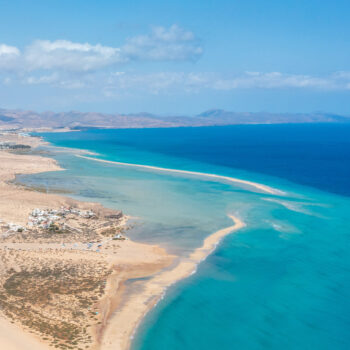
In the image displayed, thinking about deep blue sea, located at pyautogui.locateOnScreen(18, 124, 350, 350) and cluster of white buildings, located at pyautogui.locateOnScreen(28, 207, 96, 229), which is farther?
cluster of white buildings, located at pyautogui.locateOnScreen(28, 207, 96, 229)

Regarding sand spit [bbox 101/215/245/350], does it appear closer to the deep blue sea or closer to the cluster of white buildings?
the deep blue sea

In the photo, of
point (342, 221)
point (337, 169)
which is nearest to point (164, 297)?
point (342, 221)

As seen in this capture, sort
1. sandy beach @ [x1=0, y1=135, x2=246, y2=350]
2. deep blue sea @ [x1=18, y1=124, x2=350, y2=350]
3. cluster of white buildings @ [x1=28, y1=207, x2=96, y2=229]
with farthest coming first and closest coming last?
1. cluster of white buildings @ [x1=28, y1=207, x2=96, y2=229]
2. deep blue sea @ [x1=18, y1=124, x2=350, y2=350]
3. sandy beach @ [x1=0, y1=135, x2=246, y2=350]

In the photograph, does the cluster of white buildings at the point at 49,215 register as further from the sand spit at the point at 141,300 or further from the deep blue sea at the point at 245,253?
the sand spit at the point at 141,300

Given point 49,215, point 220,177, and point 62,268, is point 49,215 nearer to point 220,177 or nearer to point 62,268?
point 62,268

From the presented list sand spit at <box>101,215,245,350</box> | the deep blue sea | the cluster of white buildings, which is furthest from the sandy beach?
the deep blue sea

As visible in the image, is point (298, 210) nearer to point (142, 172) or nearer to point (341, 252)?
point (341, 252)

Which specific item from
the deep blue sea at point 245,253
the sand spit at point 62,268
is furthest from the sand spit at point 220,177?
the sand spit at point 62,268
